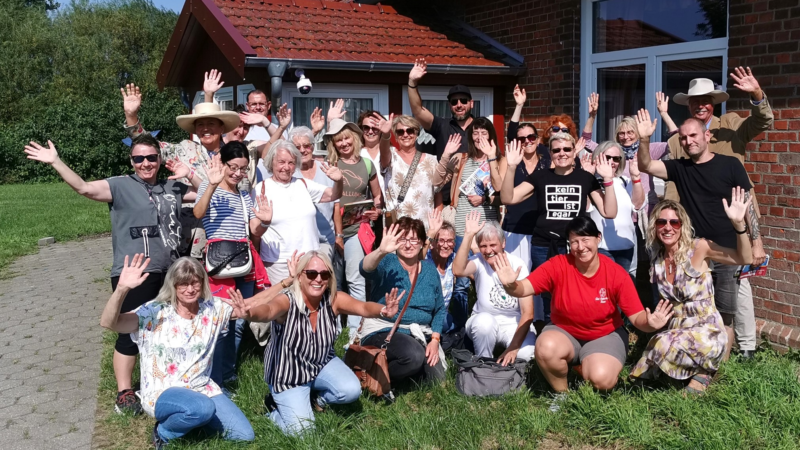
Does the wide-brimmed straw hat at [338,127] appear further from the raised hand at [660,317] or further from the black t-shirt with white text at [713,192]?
the raised hand at [660,317]

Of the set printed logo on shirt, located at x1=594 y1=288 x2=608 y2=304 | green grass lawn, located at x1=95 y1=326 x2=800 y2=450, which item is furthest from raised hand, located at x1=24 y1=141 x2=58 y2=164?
printed logo on shirt, located at x1=594 y1=288 x2=608 y2=304

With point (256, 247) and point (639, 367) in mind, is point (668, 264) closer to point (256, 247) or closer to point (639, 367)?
point (639, 367)

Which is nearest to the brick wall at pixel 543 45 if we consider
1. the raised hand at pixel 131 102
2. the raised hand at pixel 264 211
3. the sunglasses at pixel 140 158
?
the raised hand at pixel 264 211

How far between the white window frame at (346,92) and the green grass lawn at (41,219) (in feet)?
15.9

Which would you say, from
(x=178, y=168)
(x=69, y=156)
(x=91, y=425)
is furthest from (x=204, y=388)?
(x=69, y=156)

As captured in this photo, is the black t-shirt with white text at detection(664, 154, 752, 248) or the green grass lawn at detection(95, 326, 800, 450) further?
the black t-shirt with white text at detection(664, 154, 752, 248)

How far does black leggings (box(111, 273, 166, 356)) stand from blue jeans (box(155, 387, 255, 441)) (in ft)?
2.59

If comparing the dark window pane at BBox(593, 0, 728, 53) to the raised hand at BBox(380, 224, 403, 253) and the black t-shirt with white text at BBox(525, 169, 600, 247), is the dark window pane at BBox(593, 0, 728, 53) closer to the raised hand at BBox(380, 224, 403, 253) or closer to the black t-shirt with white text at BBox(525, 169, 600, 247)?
the black t-shirt with white text at BBox(525, 169, 600, 247)

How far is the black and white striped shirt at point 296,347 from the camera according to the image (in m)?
4.54

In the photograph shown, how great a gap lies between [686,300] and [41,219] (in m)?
14.1

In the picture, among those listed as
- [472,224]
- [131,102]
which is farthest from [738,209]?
[131,102]

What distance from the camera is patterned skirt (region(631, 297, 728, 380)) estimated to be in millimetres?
4637

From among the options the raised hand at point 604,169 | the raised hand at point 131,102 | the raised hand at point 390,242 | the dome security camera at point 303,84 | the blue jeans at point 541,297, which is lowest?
the blue jeans at point 541,297

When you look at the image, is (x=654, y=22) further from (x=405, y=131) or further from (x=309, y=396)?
(x=309, y=396)
